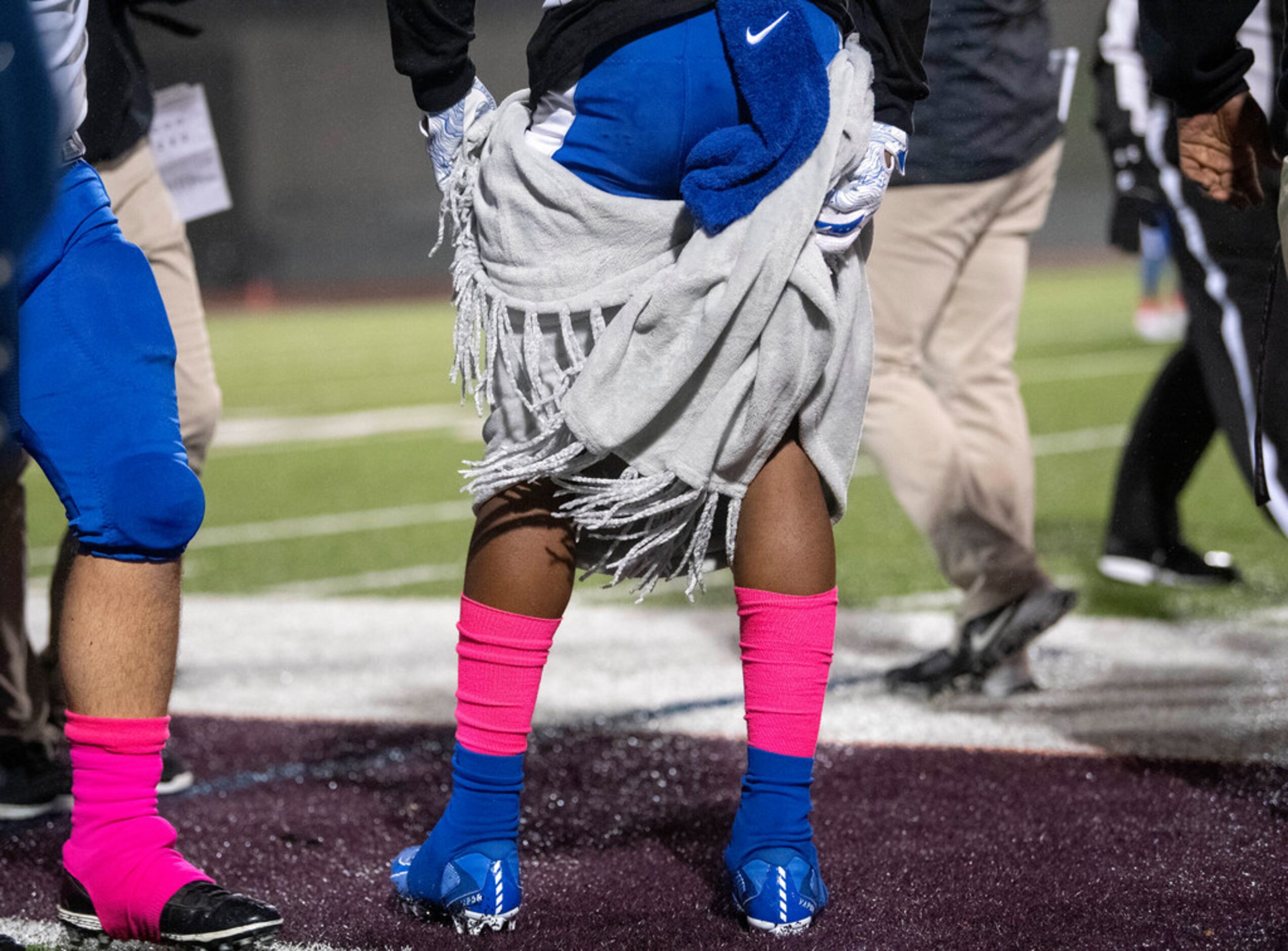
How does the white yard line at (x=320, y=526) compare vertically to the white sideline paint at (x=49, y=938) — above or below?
below

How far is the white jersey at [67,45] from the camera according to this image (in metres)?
1.98

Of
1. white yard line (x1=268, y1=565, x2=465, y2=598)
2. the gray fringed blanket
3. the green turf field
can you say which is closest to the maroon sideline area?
the gray fringed blanket

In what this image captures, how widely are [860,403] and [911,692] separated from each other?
1.43 m

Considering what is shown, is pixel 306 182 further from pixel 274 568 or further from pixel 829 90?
pixel 829 90

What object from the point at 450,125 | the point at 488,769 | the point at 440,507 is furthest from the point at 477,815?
the point at 440,507

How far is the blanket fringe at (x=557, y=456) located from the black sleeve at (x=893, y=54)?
486 millimetres

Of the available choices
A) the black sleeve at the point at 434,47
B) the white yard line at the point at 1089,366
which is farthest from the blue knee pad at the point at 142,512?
the white yard line at the point at 1089,366

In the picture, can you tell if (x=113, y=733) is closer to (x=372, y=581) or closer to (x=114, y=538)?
(x=114, y=538)

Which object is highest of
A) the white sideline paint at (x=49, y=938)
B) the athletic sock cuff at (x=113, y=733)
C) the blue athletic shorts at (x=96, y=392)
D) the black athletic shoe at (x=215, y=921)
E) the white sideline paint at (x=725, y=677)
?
the blue athletic shorts at (x=96, y=392)

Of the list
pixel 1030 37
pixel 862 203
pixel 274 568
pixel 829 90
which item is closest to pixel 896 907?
pixel 862 203

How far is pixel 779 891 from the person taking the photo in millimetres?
2094

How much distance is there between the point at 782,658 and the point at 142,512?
861 millimetres

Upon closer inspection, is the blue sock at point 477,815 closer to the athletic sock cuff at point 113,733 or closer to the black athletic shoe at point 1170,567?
the athletic sock cuff at point 113,733

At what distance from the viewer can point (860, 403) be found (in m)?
2.23
